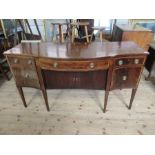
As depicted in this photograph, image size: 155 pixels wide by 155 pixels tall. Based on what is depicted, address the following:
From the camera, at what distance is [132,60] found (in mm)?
1359

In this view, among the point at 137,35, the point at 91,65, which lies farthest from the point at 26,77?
the point at 137,35

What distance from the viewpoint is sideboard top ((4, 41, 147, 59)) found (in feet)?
4.42

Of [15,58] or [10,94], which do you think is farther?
[10,94]

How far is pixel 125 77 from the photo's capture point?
4.85ft

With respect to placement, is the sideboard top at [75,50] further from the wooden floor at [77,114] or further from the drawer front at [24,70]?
the wooden floor at [77,114]

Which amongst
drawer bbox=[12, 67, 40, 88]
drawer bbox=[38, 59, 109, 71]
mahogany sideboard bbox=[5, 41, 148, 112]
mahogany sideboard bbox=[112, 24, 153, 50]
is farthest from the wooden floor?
mahogany sideboard bbox=[112, 24, 153, 50]

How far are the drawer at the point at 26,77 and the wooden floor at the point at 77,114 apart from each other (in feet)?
1.47

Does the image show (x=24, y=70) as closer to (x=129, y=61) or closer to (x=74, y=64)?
(x=74, y=64)

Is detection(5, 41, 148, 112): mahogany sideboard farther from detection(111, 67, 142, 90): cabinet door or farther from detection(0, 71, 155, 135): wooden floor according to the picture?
detection(0, 71, 155, 135): wooden floor

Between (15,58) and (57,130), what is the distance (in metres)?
0.90

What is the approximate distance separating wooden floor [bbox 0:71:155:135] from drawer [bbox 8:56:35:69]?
697 millimetres
